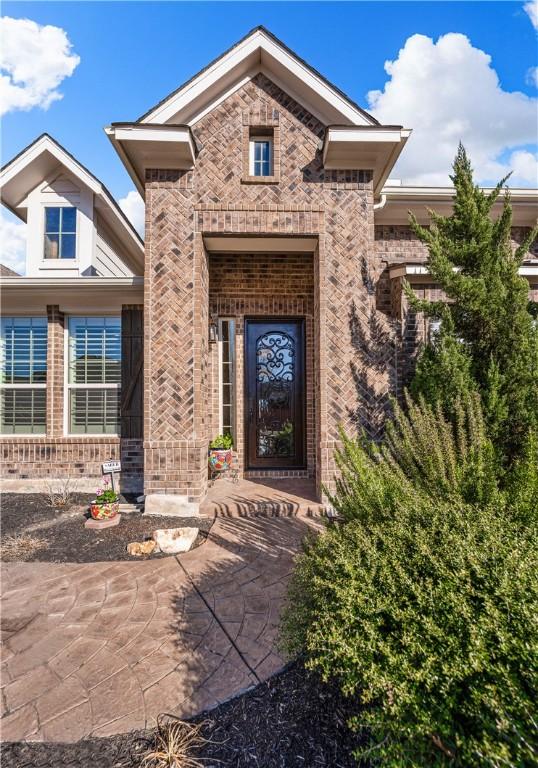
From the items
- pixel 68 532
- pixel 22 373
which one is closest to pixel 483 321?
pixel 68 532

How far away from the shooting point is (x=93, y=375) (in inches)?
246

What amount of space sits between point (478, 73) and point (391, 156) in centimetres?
902

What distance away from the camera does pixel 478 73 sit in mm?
10297

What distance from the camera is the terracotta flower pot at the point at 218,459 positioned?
5957 millimetres

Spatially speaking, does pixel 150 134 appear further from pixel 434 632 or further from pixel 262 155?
pixel 434 632

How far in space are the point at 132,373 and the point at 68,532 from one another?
2673 millimetres

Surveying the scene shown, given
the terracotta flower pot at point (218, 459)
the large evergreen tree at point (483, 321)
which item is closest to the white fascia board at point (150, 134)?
the large evergreen tree at point (483, 321)

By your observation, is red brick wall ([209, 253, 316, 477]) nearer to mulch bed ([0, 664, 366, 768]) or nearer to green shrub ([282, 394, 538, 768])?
green shrub ([282, 394, 538, 768])

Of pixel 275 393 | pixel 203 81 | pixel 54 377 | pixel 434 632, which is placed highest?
pixel 203 81

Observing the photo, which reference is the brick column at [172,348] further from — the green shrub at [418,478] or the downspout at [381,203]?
the downspout at [381,203]

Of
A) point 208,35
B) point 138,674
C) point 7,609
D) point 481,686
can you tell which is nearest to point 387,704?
point 481,686

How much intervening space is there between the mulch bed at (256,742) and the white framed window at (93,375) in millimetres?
4838

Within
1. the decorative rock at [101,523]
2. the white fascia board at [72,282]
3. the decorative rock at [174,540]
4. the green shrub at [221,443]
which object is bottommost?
the decorative rock at [101,523]

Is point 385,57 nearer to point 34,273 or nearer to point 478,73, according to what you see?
point 478,73
